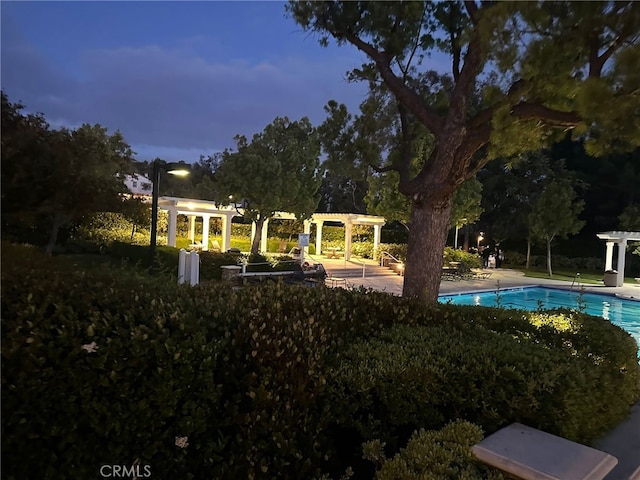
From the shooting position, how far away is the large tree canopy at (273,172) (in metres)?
16.0

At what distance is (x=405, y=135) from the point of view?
7711 millimetres

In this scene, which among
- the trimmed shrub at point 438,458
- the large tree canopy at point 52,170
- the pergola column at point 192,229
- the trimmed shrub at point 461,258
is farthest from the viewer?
the pergola column at point 192,229

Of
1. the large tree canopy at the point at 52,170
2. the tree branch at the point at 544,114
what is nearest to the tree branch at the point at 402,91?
the tree branch at the point at 544,114

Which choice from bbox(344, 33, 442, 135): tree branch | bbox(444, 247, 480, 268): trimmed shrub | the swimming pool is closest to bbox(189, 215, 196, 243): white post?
bbox(444, 247, 480, 268): trimmed shrub

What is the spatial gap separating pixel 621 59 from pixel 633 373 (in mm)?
2920

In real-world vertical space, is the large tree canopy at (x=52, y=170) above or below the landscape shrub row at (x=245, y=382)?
above

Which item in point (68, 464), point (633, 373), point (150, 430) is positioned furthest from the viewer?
point (633, 373)

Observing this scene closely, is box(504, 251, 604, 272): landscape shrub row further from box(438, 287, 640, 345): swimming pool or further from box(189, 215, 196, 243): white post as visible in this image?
box(189, 215, 196, 243): white post

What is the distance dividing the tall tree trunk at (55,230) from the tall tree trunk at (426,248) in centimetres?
476

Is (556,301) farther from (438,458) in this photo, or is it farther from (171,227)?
(438,458)

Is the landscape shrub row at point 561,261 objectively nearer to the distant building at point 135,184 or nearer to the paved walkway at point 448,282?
the paved walkway at point 448,282

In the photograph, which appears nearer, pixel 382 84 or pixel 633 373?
pixel 633 373

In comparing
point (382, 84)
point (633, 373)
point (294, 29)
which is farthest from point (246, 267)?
point (633, 373)

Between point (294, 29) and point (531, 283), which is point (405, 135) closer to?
point (294, 29)
